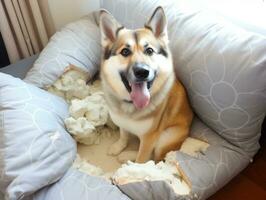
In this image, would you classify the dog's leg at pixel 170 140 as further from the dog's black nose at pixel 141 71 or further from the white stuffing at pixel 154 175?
the dog's black nose at pixel 141 71

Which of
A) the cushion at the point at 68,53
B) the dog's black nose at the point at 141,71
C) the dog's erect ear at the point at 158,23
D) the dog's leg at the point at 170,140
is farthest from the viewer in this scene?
the cushion at the point at 68,53

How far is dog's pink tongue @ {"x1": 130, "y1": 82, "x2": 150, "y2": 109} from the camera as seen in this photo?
45.8 inches

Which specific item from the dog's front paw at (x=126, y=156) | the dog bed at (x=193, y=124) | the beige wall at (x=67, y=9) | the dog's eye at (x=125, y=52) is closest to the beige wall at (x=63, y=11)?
the beige wall at (x=67, y=9)

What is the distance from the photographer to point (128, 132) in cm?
140

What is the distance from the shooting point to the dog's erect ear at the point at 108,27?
3.96 ft

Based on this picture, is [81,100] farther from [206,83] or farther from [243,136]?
[243,136]

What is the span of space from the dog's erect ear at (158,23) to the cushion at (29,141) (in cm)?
58

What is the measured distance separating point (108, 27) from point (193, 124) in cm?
59

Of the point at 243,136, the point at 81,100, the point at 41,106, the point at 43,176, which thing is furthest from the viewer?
the point at 81,100

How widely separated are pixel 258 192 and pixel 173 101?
0.54 meters

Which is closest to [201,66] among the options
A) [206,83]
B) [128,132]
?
[206,83]

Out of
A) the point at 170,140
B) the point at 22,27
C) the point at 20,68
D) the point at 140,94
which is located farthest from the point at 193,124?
the point at 22,27

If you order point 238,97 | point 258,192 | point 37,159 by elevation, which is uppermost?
point 238,97

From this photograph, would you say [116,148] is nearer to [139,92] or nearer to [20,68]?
[139,92]
